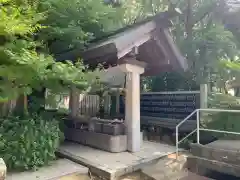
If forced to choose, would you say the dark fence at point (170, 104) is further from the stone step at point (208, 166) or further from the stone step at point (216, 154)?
the stone step at point (208, 166)

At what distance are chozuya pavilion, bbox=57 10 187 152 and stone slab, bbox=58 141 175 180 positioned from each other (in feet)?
1.60

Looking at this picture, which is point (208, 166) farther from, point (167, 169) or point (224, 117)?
point (224, 117)

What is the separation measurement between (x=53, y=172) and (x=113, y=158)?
1.51 meters

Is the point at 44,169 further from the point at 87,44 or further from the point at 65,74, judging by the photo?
the point at 87,44

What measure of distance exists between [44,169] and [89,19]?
4.05 metres

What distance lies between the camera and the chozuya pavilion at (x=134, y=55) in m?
5.64

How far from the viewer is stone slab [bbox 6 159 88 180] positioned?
4598 millimetres

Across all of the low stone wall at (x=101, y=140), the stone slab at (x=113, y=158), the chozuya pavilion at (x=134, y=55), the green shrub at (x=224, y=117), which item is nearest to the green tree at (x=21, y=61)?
the chozuya pavilion at (x=134, y=55)

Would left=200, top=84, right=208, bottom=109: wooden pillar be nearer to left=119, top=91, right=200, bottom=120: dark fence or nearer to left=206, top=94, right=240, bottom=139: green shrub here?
left=119, top=91, right=200, bottom=120: dark fence

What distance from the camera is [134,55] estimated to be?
20.6 ft

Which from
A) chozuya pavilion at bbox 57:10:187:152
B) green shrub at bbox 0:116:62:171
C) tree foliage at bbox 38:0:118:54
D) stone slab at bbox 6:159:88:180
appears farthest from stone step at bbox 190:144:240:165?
tree foliage at bbox 38:0:118:54

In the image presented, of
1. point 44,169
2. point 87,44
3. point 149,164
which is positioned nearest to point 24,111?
point 44,169

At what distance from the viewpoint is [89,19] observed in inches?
249

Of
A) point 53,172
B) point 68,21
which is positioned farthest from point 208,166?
point 68,21
